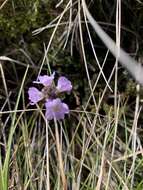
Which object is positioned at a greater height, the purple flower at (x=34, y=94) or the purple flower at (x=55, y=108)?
the purple flower at (x=34, y=94)

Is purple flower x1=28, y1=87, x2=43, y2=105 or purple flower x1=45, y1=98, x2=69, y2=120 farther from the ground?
purple flower x1=28, y1=87, x2=43, y2=105

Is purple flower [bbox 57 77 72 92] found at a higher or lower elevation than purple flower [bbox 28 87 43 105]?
higher

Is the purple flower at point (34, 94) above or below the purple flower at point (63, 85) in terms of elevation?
below

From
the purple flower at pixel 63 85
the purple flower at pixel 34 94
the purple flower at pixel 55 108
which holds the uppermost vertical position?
the purple flower at pixel 63 85

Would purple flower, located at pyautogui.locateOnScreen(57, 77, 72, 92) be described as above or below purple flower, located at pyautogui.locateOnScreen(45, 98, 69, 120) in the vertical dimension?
above

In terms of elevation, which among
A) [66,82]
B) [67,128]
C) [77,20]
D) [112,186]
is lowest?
[112,186]

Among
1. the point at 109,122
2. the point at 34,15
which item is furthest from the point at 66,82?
the point at 34,15

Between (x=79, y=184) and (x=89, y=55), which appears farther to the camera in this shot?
(x=89, y=55)

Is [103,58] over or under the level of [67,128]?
over

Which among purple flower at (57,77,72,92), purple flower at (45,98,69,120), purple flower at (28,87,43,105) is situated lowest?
purple flower at (45,98,69,120)

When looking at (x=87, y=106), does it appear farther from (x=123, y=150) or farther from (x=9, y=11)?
(x=9, y=11)
